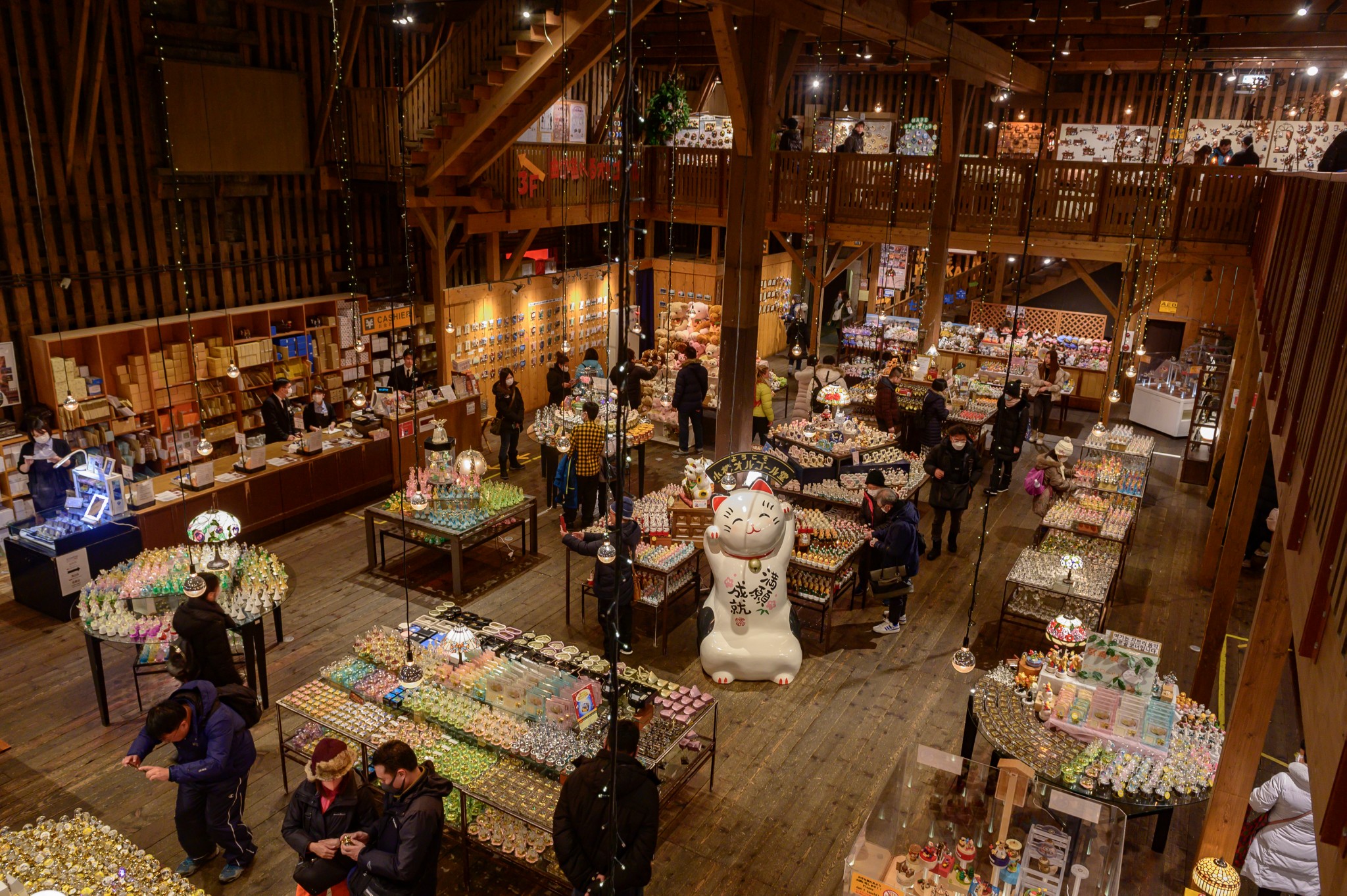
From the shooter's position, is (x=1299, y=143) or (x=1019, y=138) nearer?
(x=1299, y=143)

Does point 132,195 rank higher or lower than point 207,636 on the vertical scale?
higher

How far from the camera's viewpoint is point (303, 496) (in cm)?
1047

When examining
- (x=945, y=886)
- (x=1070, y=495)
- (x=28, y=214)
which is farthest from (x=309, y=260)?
(x=945, y=886)

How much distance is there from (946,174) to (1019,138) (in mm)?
6984

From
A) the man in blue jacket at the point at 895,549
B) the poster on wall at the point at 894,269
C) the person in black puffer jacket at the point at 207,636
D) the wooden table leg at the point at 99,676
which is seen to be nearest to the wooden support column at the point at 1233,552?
the man in blue jacket at the point at 895,549

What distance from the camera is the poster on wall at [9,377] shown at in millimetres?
9602

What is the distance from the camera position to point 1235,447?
9.10 m

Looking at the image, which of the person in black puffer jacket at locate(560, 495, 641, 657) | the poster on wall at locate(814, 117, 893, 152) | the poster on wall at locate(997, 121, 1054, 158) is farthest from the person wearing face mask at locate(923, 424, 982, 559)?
the poster on wall at locate(997, 121, 1054, 158)

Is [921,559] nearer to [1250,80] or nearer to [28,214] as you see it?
[28,214]

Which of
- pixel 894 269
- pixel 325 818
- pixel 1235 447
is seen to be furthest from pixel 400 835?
pixel 894 269

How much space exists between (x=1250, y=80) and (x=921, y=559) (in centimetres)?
1352

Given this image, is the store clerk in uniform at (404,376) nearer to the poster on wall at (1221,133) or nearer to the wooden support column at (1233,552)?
the wooden support column at (1233,552)

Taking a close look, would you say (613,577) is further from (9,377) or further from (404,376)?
(9,377)

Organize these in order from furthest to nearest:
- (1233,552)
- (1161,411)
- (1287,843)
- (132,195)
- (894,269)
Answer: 1. (894,269)
2. (1161,411)
3. (132,195)
4. (1233,552)
5. (1287,843)
